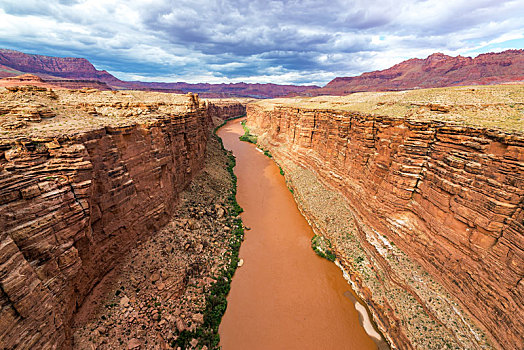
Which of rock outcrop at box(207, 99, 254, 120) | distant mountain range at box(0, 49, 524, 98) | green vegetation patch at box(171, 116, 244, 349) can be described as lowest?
green vegetation patch at box(171, 116, 244, 349)

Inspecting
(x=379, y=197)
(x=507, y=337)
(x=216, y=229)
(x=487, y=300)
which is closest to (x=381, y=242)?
(x=379, y=197)

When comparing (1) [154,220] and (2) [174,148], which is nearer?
(1) [154,220]

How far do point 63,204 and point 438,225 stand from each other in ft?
64.8

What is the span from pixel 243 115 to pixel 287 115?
84.4 meters

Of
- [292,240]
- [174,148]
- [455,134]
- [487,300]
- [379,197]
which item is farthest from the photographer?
[292,240]

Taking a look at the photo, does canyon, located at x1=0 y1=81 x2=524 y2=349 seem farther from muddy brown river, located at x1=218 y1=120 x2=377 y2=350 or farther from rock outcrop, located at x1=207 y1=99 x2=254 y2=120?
rock outcrop, located at x1=207 y1=99 x2=254 y2=120

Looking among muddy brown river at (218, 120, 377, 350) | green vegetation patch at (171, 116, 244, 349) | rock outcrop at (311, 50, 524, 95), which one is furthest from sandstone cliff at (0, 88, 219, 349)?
rock outcrop at (311, 50, 524, 95)

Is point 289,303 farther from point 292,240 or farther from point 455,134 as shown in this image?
point 455,134

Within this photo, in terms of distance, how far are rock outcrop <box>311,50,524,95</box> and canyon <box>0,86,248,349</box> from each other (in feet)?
411

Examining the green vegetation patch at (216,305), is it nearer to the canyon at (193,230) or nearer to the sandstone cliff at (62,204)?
the canyon at (193,230)

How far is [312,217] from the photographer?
24422 mm

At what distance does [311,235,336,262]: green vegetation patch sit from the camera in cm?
1972

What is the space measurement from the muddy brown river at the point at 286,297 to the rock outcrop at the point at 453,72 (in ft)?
376

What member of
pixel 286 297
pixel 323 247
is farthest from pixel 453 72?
pixel 286 297
